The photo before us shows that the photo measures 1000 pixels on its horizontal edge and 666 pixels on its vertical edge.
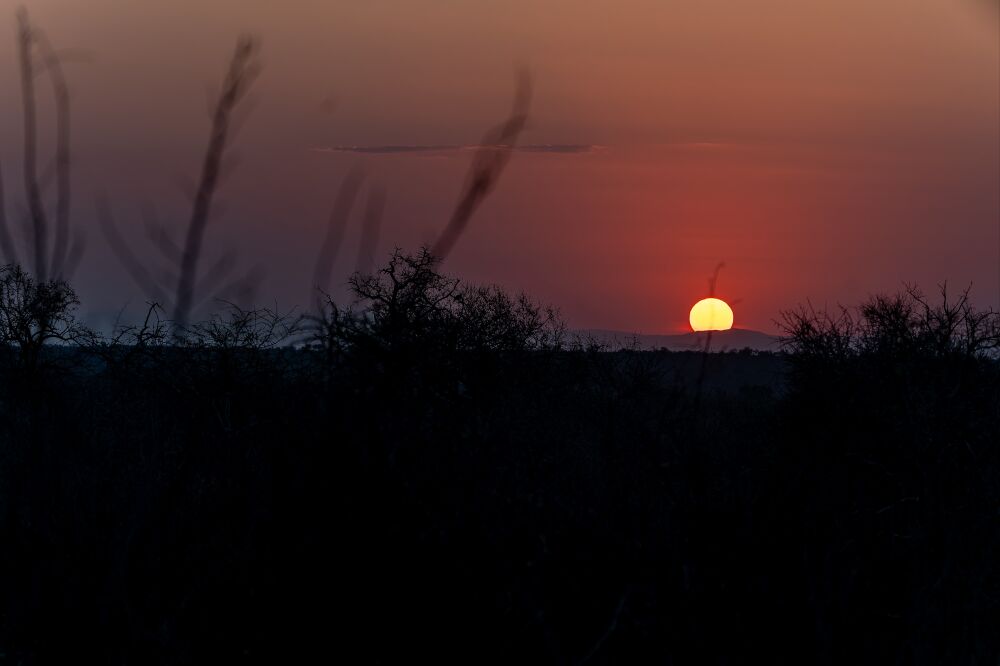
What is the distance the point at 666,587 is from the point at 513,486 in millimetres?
1556

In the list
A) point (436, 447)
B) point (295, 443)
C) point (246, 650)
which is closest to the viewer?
point (295, 443)

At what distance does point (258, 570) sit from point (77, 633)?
2091 mm

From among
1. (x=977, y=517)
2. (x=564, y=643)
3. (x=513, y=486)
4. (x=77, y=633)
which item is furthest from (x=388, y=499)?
(x=977, y=517)

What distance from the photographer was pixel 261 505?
6723 millimetres

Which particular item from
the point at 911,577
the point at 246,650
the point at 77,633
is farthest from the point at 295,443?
the point at 911,577

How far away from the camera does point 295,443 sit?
5473mm

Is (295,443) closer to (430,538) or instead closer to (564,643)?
(430,538)

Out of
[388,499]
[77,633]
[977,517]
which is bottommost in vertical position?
[77,633]

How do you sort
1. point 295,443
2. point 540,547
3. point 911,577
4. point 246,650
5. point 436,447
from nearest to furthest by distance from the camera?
1. point 295,443
2. point 436,447
3. point 540,547
4. point 246,650
5. point 911,577

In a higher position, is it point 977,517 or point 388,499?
point 977,517

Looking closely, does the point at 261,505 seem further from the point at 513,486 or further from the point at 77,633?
the point at 77,633

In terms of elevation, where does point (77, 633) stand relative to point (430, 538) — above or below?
below

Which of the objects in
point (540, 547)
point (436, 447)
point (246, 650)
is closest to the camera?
point (436, 447)

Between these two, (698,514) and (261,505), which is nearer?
(261,505)
